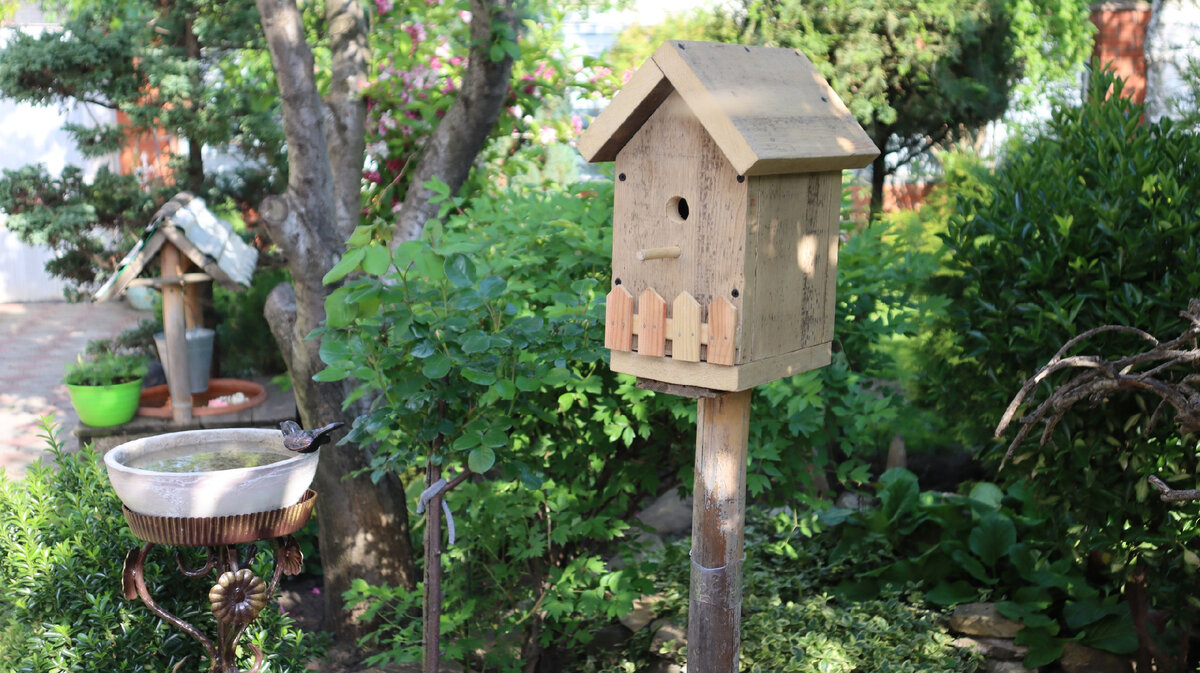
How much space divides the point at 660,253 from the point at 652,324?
17 centimetres

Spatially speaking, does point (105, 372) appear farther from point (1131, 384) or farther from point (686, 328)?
point (1131, 384)

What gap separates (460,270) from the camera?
8.68ft

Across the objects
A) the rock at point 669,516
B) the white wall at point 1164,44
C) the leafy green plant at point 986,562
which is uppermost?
the white wall at point 1164,44

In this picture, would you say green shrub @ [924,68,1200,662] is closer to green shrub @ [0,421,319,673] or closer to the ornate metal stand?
the ornate metal stand

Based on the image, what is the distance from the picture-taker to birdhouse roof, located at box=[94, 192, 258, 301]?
5.11 m

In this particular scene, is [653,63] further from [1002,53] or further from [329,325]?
[1002,53]

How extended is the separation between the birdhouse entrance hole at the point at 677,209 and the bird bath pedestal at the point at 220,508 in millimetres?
1159

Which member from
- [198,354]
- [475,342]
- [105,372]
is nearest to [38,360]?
[198,354]

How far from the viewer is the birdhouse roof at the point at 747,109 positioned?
2.12 m

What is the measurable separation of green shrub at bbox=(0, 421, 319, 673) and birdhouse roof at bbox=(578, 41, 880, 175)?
74.1 inches

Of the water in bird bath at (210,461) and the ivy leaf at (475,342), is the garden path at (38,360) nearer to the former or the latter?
the water in bird bath at (210,461)

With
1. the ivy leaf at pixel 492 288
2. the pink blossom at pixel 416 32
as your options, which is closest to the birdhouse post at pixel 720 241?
the ivy leaf at pixel 492 288

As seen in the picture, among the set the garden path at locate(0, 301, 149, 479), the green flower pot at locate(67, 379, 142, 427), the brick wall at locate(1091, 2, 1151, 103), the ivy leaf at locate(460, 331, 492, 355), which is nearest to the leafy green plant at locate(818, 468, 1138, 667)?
the ivy leaf at locate(460, 331, 492, 355)

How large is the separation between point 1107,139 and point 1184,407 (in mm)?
1540
